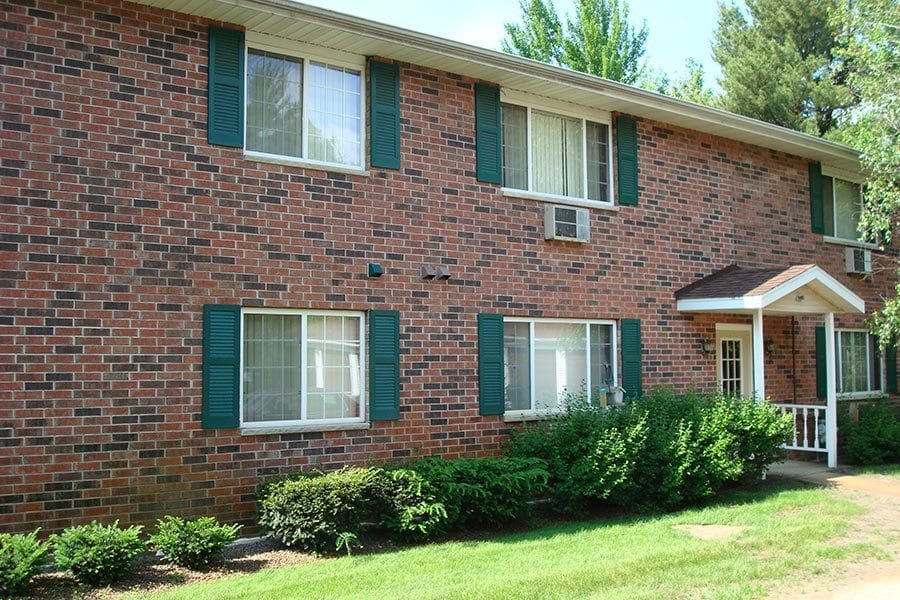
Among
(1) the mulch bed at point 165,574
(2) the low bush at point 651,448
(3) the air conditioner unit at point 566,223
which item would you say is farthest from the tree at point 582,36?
(1) the mulch bed at point 165,574

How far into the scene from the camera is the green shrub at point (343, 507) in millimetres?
8062

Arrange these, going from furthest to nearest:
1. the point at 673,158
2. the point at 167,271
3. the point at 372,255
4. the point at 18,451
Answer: the point at 673,158 < the point at 372,255 < the point at 167,271 < the point at 18,451

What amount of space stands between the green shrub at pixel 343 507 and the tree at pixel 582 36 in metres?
25.5

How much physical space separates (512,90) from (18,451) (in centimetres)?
770

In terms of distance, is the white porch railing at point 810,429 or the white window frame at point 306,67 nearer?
the white window frame at point 306,67

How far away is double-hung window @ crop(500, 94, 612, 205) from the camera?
11.8 meters

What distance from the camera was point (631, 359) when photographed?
12.4m

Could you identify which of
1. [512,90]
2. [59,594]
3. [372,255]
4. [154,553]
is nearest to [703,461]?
[372,255]

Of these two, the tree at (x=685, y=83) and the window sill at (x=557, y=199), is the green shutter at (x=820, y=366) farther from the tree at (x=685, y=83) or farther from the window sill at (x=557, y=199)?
the tree at (x=685, y=83)

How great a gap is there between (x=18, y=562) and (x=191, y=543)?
140 centimetres

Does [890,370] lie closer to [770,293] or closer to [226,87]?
[770,293]

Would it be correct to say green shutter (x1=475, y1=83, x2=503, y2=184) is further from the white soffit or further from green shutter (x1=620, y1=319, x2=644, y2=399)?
green shutter (x1=620, y1=319, x2=644, y2=399)

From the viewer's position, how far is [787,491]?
1130cm

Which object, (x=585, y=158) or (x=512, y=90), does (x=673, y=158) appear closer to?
(x=585, y=158)
